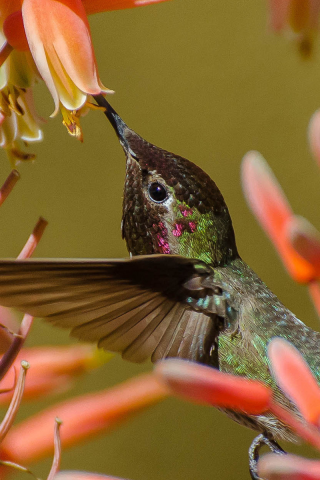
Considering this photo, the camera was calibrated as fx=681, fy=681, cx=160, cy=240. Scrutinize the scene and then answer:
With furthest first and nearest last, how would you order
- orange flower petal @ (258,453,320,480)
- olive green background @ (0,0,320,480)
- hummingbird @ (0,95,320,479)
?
olive green background @ (0,0,320,480) < hummingbird @ (0,95,320,479) < orange flower petal @ (258,453,320,480)

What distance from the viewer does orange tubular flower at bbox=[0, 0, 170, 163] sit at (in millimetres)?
421

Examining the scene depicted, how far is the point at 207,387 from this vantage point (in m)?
0.30

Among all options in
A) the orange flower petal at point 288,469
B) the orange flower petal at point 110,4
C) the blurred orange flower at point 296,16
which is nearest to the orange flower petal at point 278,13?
the blurred orange flower at point 296,16

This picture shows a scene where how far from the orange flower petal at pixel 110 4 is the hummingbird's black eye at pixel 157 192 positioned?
18 cm

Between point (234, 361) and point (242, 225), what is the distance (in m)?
0.89

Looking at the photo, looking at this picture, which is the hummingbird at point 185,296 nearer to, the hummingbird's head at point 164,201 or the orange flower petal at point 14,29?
the hummingbird's head at point 164,201

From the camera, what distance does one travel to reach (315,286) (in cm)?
40

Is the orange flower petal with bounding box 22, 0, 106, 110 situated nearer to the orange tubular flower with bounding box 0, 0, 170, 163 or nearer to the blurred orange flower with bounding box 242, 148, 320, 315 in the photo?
the orange tubular flower with bounding box 0, 0, 170, 163

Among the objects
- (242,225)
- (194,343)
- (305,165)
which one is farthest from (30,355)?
(305,165)

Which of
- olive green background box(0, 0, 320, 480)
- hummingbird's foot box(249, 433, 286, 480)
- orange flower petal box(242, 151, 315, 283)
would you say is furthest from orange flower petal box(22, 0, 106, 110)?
olive green background box(0, 0, 320, 480)

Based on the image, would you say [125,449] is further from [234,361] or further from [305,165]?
[234,361]

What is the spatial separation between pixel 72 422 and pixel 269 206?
0.18 metres

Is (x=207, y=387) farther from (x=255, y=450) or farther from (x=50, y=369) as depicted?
(x=255, y=450)

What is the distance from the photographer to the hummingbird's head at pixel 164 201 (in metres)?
0.59
